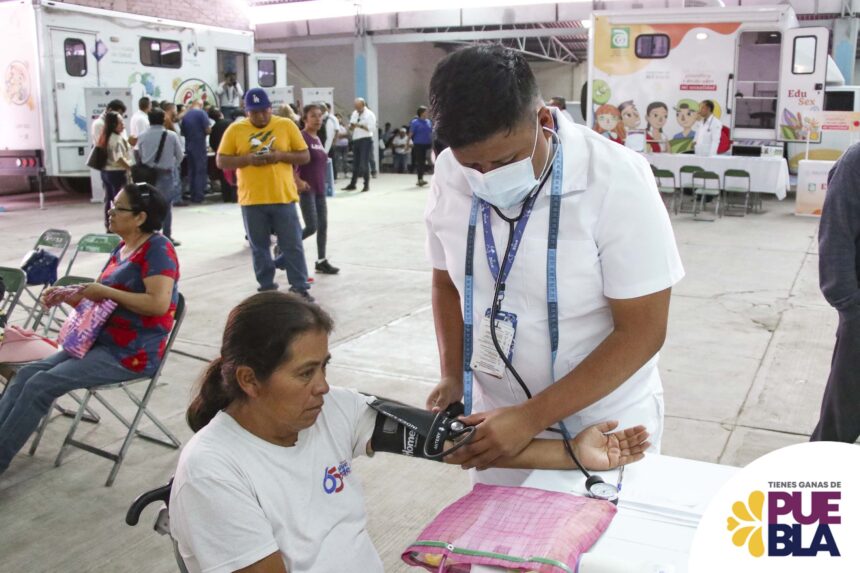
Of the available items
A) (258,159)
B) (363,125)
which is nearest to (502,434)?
(258,159)

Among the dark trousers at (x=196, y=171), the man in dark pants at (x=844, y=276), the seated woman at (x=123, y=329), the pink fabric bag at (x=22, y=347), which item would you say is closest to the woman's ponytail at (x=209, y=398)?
the seated woman at (x=123, y=329)

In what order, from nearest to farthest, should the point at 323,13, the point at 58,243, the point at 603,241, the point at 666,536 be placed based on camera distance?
the point at 666,536 → the point at 603,241 → the point at 58,243 → the point at 323,13

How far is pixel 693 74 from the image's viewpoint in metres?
12.5

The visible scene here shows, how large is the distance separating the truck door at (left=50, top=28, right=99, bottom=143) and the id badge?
479 inches

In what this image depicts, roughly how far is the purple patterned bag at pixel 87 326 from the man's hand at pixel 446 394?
2086 mm

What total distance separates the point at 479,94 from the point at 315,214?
250 inches

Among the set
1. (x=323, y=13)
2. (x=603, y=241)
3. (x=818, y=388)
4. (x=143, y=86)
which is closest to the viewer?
(x=603, y=241)

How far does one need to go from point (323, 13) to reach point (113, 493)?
19.1 m

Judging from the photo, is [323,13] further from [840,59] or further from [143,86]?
[840,59]

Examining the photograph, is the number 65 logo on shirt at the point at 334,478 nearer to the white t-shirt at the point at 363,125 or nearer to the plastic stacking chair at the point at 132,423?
the plastic stacking chair at the point at 132,423

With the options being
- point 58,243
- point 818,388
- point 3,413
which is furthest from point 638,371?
point 58,243

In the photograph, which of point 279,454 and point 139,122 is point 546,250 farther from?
point 139,122

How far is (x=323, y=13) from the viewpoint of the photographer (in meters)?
21.0

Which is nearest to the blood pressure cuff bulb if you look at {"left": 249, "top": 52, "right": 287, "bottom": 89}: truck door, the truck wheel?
the truck wheel
